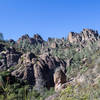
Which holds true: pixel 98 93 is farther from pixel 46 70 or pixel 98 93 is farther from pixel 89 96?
pixel 46 70

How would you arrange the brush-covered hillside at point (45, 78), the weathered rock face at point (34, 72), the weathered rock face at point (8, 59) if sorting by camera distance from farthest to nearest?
the weathered rock face at point (8, 59) → the weathered rock face at point (34, 72) → the brush-covered hillside at point (45, 78)

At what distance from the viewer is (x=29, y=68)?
4031cm

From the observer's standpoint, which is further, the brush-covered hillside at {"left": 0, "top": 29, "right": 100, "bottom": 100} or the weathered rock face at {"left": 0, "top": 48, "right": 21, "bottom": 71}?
the weathered rock face at {"left": 0, "top": 48, "right": 21, "bottom": 71}

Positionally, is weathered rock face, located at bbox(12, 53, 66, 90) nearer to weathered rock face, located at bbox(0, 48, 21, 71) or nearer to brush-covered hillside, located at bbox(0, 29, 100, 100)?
brush-covered hillside, located at bbox(0, 29, 100, 100)

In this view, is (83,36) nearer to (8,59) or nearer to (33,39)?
(33,39)

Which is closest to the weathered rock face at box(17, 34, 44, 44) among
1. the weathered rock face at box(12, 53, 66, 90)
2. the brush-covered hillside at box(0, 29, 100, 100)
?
the brush-covered hillside at box(0, 29, 100, 100)

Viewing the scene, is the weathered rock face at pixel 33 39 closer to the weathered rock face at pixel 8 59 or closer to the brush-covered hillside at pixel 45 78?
the brush-covered hillside at pixel 45 78

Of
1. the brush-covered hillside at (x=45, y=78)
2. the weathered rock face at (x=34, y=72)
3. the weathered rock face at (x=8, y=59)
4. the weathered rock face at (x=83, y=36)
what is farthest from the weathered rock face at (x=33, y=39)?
the weathered rock face at (x=34, y=72)

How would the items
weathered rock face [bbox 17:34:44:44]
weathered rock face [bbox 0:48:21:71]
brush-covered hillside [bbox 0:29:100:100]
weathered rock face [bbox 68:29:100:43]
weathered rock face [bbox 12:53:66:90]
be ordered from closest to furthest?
brush-covered hillside [bbox 0:29:100:100] → weathered rock face [bbox 12:53:66:90] → weathered rock face [bbox 0:48:21:71] → weathered rock face [bbox 17:34:44:44] → weathered rock face [bbox 68:29:100:43]

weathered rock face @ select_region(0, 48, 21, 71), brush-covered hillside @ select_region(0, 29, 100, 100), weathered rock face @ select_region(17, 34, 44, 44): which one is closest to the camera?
brush-covered hillside @ select_region(0, 29, 100, 100)

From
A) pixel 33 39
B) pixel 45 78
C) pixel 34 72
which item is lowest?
pixel 45 78

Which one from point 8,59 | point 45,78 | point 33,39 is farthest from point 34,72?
point 33,39

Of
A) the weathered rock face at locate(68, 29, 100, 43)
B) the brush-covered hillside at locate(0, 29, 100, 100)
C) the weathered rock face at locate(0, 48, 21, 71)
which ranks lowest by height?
the brush-covered hillside at locate(0, 29, 100, 100)

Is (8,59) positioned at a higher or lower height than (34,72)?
higher
